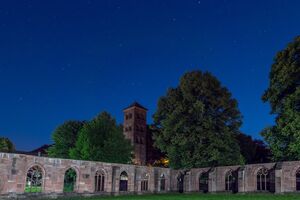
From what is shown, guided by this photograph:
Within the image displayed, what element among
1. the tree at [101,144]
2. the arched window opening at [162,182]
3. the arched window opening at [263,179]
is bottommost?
the arched window opening at [162,182]

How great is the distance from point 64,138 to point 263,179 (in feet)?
94.4

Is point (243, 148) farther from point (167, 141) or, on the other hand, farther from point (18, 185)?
point (18, 185)

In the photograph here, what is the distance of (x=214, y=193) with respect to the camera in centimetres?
2917

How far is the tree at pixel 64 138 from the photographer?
44.4m

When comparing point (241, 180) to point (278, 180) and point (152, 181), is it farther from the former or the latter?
point (152, 181)

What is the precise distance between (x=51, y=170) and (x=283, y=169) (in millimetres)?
18703

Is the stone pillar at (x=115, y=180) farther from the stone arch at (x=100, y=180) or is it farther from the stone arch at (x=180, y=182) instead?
the stone arch at (x=180, y=182)

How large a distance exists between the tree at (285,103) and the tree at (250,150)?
23049 millimetres

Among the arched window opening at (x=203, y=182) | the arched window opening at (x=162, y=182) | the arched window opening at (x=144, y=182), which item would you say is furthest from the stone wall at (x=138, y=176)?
the arched window opening at (x=203, y=182)

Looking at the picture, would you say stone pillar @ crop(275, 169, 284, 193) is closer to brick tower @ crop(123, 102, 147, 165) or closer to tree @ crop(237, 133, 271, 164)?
tree @ crop(237, 133, 271, 164)

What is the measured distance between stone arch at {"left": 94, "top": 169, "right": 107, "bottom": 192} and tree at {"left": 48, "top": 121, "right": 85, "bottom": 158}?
55.3 ft

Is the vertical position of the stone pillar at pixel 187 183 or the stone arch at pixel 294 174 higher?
the stone arch at pixel 294 174

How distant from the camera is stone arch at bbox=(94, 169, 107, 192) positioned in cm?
2797

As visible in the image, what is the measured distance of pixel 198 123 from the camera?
109 ft
